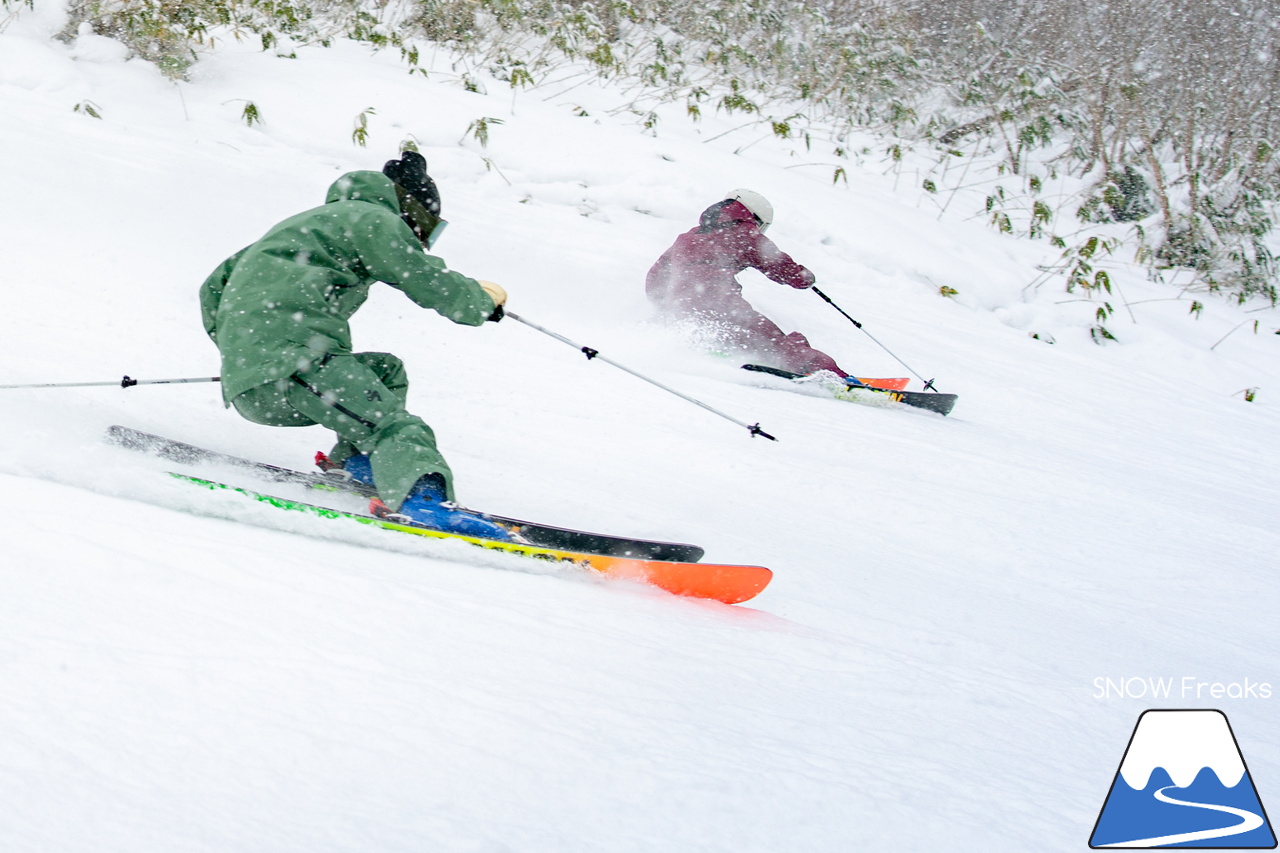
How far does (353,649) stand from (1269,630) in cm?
337

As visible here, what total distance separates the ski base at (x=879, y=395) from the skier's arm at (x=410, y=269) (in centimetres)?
345

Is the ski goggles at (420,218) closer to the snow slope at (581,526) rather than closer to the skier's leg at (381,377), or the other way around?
the skier's leg at (381,377)

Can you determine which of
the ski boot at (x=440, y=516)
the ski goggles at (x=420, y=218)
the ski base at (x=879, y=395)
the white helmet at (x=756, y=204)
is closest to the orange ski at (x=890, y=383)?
the ski base at (x=879, y=395)

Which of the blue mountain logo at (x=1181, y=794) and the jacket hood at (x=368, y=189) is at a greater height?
the jacket hood at (x=368, y=189)

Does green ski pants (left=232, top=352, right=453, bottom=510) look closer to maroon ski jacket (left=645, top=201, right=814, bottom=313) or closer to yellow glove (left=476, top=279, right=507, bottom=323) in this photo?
yellow glove (left=476, top=279, right=507, bottom=323)

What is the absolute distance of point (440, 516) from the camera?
271cm

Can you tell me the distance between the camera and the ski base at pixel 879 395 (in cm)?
588

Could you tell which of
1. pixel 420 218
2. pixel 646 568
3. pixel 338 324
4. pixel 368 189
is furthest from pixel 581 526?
pixel 368 189

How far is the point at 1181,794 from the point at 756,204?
5320 millimetres

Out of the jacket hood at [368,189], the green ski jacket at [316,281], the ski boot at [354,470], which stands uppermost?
the jacket hood at [368,189]

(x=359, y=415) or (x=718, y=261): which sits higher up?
(x=718, y=261)

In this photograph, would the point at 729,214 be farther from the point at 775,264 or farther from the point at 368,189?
the point at 368,189

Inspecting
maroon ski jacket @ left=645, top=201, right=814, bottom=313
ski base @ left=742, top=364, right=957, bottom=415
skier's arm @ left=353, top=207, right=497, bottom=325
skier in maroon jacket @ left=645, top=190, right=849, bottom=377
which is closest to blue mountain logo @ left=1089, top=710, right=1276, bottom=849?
skier's arm @ left=353, top=207, right=497, bottom=325

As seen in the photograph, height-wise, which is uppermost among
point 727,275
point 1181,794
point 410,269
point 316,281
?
point 727,275
